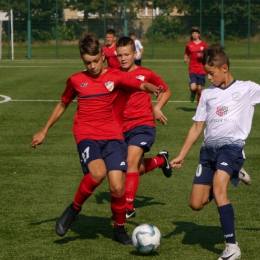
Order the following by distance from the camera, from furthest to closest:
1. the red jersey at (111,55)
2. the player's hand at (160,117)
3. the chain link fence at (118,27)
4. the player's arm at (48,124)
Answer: the chain link fence at (118,27) < the red jersey at (111,55) < the player's arm at (48,124) < the player's hand at (160,117)

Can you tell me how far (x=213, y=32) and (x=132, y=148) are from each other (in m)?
34.8

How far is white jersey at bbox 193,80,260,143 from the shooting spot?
6586 mm

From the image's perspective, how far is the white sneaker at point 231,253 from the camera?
20.3 ft

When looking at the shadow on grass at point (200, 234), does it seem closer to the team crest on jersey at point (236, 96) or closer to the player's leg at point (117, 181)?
the player's leg at point (117, 181)

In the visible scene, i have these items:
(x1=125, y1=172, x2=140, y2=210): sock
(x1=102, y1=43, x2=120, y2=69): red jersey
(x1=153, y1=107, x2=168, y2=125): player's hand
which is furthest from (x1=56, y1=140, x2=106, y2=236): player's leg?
(x1=102, y1=43, x2=120, y2=69): red jersey

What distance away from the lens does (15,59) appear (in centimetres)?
4056

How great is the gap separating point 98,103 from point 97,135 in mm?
335

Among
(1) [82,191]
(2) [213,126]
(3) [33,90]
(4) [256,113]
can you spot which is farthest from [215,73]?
(3) [33,90]

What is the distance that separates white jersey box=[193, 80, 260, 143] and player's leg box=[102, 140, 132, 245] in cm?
89

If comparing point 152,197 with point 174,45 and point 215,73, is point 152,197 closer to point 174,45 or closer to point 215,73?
point 215,73

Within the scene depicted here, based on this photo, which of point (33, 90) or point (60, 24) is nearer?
point (33, 90)

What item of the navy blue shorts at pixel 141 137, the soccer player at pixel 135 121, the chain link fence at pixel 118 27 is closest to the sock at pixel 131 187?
the soccer player at pixel 135 121

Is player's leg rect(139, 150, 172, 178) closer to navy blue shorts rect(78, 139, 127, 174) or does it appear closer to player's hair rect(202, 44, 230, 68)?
navy blue shorts rect(78, 139, 127, 174)

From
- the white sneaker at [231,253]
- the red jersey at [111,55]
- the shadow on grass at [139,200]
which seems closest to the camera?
the white sneaker at [231,253]
